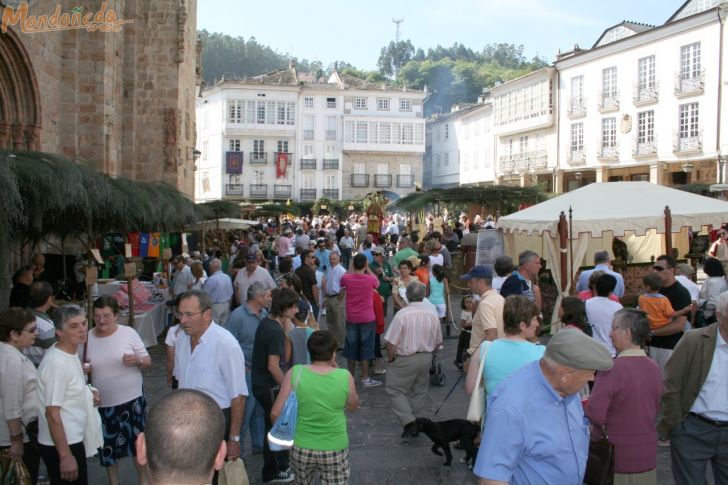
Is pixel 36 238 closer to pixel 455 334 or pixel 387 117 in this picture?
pixel 455 334

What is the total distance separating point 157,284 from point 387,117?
47901 millimetres

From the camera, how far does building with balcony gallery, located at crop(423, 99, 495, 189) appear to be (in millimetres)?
49688

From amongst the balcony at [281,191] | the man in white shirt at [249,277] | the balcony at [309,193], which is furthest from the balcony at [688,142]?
the balcony at [281,191]

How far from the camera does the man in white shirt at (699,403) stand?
162 inches

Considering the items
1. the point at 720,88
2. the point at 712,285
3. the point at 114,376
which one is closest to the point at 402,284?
the point at 712,285

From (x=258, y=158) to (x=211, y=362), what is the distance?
5420 centimetres

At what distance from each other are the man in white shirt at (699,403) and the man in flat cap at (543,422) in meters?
1.70

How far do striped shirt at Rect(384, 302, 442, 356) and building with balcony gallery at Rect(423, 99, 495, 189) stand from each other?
1626 inches

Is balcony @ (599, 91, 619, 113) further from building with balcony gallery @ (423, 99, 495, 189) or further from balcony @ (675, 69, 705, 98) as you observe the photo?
building with balcony gallery @ (423, 99, 495, 189)

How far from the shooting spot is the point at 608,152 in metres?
35.2

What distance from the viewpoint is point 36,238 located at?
10.5m

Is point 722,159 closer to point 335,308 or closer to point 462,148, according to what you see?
point 335,308

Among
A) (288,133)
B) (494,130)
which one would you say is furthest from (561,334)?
(288,133)

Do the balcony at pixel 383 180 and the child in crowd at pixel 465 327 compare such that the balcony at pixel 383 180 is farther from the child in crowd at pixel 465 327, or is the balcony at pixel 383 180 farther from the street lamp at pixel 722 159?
the child in crowd at pixel 465 327
